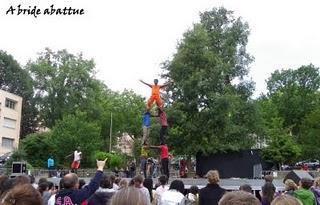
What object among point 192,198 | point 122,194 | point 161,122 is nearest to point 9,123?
point 161,122

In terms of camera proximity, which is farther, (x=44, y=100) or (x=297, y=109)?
(x=297, y=109)

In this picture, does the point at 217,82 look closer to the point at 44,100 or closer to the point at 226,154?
the point at 226,154

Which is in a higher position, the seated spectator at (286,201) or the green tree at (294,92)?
the green tree at (294,92)

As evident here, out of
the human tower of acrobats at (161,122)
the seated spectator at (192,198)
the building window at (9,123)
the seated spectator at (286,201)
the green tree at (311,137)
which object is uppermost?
the building window at (9,123)

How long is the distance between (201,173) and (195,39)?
10690mm

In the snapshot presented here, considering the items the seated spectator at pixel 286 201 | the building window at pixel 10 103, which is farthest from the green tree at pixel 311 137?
the seated spectator at pixel 286 201

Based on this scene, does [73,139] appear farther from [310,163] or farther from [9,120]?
[310,163]

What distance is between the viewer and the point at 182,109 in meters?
42.7

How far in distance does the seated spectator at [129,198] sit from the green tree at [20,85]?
76800mm

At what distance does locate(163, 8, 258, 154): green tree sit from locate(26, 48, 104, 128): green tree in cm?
2631

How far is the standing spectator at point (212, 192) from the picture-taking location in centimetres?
882

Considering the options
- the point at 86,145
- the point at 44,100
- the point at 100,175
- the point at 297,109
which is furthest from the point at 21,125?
the point at 100,175

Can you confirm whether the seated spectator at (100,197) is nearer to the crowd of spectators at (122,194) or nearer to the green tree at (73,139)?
the crowd of spectators at (122,194)

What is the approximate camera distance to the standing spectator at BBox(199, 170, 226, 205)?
8.82 m
